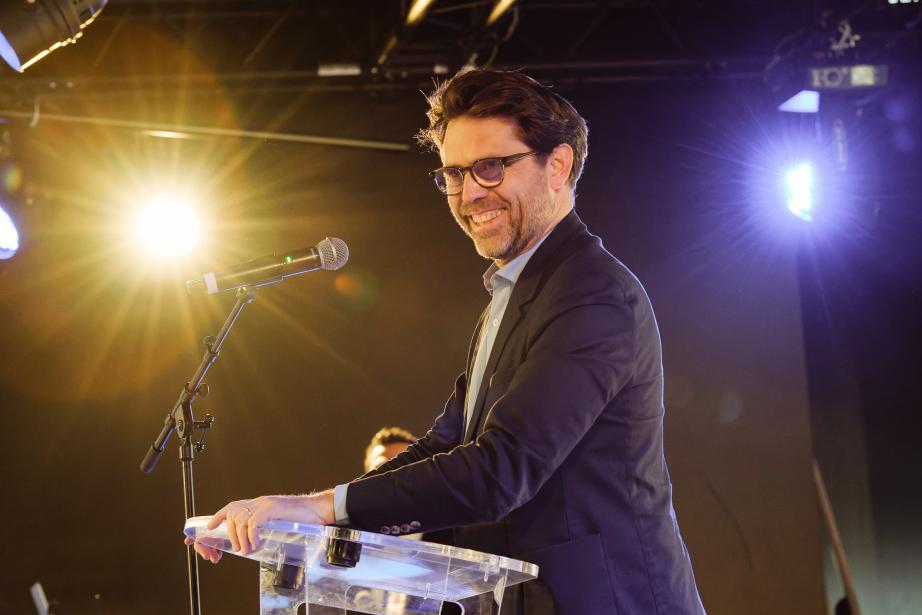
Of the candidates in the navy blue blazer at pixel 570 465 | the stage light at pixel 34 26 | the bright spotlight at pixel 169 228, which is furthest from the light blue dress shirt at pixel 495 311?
the bright spotlight at pixel 169 228

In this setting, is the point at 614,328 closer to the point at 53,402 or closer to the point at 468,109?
the point at 468,109

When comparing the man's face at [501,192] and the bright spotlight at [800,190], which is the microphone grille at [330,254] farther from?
the bright spotlight at [800,190]

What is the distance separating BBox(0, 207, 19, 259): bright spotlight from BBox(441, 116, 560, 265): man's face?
481cm

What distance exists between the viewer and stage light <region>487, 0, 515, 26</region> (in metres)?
5.32

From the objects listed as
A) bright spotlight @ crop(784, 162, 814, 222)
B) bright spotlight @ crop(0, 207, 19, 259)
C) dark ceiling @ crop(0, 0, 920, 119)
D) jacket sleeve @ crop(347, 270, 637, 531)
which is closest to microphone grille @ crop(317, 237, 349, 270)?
jacket sleeve @ crop(347, 270, 637, 531)

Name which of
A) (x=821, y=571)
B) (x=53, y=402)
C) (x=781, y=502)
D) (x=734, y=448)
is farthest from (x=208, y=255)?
(x=821, y=571)

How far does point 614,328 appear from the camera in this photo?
76.0 inches

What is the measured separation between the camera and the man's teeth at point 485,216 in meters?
2.25

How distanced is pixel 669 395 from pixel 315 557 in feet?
18.1

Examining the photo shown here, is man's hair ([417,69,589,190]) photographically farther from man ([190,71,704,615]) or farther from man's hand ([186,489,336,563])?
A: man's hand ([186,489,336,563])

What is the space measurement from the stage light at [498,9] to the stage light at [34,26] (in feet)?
9.56

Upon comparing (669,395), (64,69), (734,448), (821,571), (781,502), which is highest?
(64,69)

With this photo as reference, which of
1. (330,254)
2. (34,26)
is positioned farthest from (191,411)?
(34,26)

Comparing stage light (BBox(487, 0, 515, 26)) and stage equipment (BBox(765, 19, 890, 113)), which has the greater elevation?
stage light (BBox(487, 0, 515, 26))
